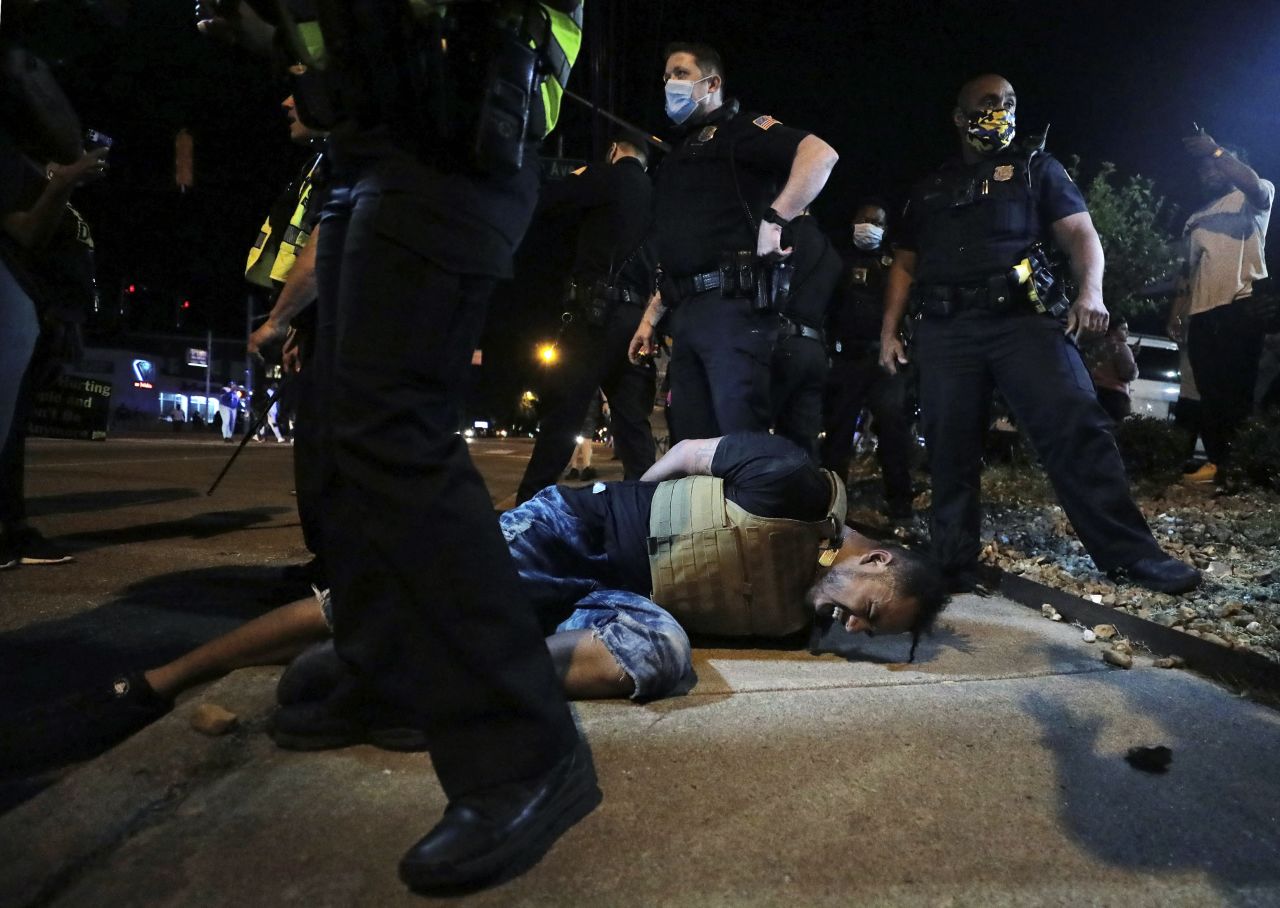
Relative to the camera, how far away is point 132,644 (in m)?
2.43

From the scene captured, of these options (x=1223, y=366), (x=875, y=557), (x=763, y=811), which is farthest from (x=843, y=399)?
(x=763, y=811)

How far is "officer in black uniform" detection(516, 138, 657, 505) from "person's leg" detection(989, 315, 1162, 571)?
1.86 m

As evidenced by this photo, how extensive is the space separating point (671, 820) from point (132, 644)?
73.0 inches

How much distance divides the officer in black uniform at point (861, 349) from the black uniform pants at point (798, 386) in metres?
1.61

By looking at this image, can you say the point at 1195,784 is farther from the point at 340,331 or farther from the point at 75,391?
the point at 75,391

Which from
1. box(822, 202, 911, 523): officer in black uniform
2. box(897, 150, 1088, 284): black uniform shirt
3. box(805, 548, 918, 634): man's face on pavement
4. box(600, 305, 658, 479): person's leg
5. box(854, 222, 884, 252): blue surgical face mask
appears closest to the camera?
box(805, 548, 918, 634): man's face on pavement

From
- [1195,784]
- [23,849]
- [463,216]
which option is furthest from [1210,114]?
[23,849]

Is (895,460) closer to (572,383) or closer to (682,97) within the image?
(572,383)

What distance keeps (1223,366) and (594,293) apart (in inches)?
177

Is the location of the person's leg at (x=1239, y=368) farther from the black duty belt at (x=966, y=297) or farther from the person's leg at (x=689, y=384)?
the person's leg at (x=689, y=384)

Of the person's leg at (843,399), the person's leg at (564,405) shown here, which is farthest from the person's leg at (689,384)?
the person's leg at (843,399)

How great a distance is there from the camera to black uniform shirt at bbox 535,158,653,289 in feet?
13.8

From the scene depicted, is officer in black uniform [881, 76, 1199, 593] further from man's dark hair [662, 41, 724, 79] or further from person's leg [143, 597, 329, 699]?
person's leg [143, 597, 329, 699]

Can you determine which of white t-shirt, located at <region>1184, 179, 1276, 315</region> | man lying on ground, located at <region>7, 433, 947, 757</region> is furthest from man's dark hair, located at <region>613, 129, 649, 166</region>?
white t-shirt, located at <region>1184, 179, 1276, 315</region>
